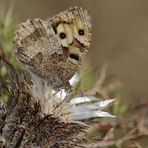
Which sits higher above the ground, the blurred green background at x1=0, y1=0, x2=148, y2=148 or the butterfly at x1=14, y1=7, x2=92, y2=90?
the blurred green background at x1=0, y1=0, x2=148, y2=148

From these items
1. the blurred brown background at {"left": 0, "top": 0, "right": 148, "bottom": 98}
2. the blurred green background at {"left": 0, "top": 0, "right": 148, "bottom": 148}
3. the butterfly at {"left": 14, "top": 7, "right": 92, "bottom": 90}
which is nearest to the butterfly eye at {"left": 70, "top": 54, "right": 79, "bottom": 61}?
the butterfly at {"left": 14, "top": 7, "right": 92, "bottom": 90}

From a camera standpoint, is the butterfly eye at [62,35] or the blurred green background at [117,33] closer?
the butterfly eye at [62,35]

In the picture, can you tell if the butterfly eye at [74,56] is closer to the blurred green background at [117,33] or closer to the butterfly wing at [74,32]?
the butterfly wing at [74,32]

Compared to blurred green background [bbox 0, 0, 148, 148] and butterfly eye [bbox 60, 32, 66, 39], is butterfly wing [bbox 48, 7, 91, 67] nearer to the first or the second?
butterfly eye [bbox 60, 32, 66, 39]

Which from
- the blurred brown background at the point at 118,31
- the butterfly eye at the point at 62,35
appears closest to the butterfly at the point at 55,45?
the butterfly eye at the point at 62,35

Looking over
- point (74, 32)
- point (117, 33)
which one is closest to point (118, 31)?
point (117, 33)

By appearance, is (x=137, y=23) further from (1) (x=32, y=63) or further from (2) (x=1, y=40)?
(1) (x=32, y=63)
